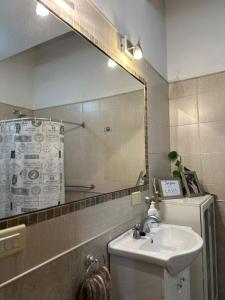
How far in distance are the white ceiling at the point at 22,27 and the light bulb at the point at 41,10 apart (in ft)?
0.04

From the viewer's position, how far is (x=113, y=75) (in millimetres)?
1554

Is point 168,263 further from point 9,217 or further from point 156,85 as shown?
point 156,85

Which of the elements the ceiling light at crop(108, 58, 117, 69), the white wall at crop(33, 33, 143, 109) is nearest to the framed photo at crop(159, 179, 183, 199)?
the white wall at crop(33, 33, 143, 109)

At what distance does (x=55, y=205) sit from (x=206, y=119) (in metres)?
1.79

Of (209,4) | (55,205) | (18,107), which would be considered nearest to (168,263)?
(55,205)

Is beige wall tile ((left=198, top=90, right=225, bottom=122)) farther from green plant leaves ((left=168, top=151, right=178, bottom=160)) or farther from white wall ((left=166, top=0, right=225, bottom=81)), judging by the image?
green plant leaves ((left=168, top=151, right=178, bottom=160))

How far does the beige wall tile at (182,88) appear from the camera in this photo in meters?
2.33

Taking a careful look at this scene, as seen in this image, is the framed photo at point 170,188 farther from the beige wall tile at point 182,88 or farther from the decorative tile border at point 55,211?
the beige wall tile at point 182,88

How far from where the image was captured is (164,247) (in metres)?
1.56

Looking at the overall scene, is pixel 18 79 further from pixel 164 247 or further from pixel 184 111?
pixel 184 111

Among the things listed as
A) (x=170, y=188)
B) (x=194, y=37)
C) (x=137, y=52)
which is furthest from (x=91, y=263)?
(x=194, y=37)

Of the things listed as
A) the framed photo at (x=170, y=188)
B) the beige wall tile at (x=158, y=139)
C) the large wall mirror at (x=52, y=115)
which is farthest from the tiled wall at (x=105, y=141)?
the framed photo at (x=170, y=188)

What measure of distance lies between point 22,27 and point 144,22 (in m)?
1.40

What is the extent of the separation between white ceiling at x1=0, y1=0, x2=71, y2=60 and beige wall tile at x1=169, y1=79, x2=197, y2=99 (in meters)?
1.61
